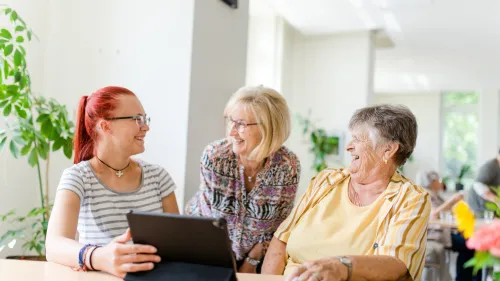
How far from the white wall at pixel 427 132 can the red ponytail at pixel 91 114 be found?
1200 centimetres

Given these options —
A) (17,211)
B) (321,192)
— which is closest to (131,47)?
(17,211)

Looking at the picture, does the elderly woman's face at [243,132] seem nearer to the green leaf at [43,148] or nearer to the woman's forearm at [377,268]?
the woman's forearm at [377,268]

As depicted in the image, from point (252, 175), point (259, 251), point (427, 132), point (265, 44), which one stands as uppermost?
point (265, 44)

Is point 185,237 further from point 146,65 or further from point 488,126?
point 488,126

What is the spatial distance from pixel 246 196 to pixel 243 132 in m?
0.30

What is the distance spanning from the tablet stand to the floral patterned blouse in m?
0.96

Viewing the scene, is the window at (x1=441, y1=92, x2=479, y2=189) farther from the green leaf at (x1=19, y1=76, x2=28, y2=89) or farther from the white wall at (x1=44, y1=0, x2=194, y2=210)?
the green leaf at (x1=19, y1=76, x2=28, y2=89)

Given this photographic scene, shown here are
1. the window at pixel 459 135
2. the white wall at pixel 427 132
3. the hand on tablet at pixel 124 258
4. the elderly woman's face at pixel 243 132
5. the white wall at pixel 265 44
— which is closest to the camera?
the hand on tablet at pixel 124 258

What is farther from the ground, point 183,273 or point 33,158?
point 33,158

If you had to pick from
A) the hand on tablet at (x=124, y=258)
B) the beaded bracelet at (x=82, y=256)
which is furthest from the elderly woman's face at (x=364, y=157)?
the beaded bracelet at (x=82, y=256)

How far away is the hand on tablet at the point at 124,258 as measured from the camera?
1.32 metres

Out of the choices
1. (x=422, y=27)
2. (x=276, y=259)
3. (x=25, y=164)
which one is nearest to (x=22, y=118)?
(x=25, y=164)

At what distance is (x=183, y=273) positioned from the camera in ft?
4.26

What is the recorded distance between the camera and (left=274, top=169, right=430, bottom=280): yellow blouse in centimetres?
167
